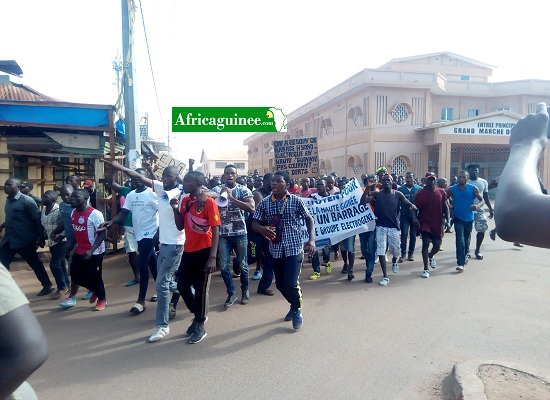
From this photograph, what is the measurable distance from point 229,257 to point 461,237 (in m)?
4.46

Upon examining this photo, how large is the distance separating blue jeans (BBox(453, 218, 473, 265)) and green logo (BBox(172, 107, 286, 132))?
4.96 m

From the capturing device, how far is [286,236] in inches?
191

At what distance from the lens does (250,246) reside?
7754 mm

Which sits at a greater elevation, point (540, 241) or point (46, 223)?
point (540, 241)

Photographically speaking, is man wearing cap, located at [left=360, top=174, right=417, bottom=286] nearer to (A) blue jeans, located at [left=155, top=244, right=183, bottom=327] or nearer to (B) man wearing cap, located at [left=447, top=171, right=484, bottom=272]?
(B) man wearing cap, located at [left=447, top=171, right=484, bottom=272]

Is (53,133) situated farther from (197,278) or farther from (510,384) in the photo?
(510,384)

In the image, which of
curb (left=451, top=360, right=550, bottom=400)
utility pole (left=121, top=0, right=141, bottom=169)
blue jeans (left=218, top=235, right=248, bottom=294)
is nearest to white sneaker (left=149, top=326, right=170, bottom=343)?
blue jeans (left=218, top=235, right=248, bottom=294)

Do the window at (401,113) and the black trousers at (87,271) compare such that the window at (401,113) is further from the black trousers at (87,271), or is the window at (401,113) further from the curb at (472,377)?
the curb at (472,377)

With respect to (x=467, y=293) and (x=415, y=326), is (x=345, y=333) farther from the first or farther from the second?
(x=467, y=293)

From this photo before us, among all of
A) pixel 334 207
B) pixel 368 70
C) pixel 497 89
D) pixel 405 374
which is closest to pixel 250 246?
pixel 334 207

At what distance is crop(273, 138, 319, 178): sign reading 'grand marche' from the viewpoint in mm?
9875

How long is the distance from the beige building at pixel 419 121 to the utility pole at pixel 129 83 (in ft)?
53.9

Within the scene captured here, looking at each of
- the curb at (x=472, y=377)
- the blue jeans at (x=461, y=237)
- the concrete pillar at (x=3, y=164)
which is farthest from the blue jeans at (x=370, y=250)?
the concrete pillar at (x=3, y=164)

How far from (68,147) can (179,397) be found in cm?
692
